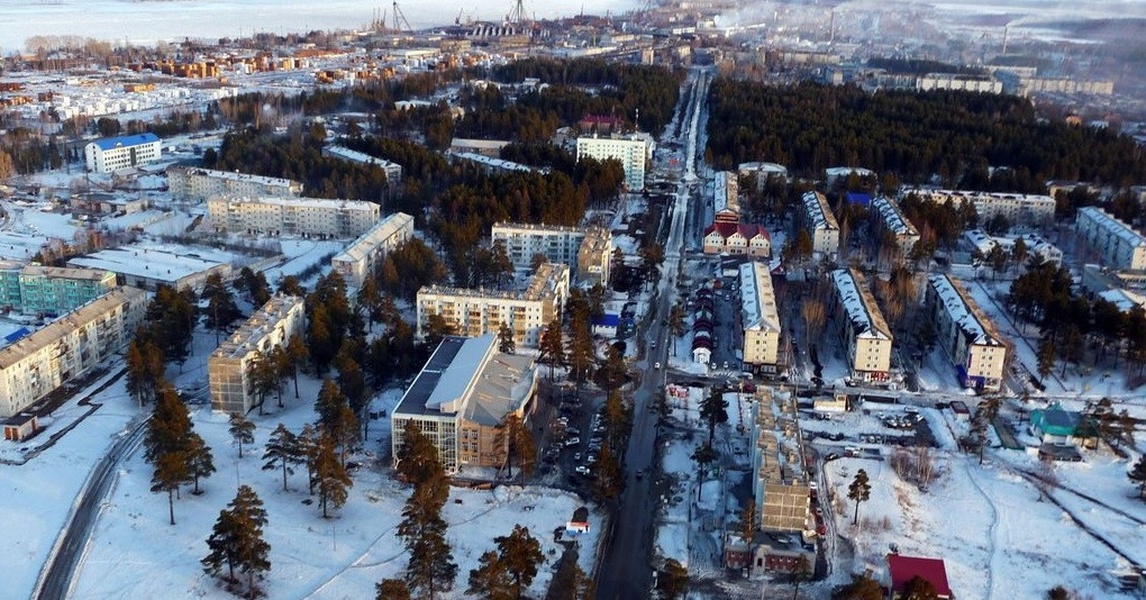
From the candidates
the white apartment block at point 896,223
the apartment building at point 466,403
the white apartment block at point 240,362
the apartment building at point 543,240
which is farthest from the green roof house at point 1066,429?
the white apartment block at point 240,362

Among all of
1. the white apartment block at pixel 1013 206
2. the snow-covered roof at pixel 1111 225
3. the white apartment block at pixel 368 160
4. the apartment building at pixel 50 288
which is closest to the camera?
the apartment building at pixel 50 288

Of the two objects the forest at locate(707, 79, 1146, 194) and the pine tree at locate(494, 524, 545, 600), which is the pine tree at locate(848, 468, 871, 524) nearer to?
the pine tree at locate(494, 524, 545, 600)

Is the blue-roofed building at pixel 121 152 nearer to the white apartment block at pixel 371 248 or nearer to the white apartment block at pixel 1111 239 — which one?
the white apartment block at pixel 371 248

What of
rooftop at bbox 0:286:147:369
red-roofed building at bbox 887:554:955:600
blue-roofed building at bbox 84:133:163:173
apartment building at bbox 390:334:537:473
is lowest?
red-roofed building at bbox 887:554:955:600

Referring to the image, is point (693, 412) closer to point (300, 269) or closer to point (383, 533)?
point (383, 533)

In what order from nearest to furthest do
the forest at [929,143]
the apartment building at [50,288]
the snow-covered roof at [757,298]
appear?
the snow-covered roof at [757,298], the apartment building at [50,288], the forest at [929,143]

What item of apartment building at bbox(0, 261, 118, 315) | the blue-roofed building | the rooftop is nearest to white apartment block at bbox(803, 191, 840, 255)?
the rooftop

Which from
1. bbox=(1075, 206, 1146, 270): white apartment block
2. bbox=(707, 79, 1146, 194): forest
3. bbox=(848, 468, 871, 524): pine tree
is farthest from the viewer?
bbox=(707, 79, 1146, 194): forest
